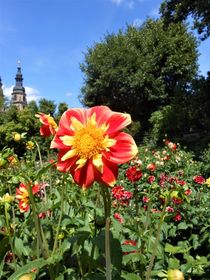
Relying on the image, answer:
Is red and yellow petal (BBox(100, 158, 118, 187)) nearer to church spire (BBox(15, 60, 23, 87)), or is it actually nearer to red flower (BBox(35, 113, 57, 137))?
red flower (BBox(35, 113, 57, 137))

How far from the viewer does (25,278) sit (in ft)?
3.25

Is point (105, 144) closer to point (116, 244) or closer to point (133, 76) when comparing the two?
point (116, 244)

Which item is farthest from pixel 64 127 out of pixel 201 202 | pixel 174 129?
pixel 174 129

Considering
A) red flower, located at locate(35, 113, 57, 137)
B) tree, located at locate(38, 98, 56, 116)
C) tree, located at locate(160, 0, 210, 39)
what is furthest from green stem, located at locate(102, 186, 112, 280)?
tree, located at locate(38, 98, 56, 116)

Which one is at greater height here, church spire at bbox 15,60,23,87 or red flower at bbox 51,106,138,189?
church spire at bbox 15,60,23,87

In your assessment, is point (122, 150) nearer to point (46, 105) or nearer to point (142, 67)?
point (142, 67)

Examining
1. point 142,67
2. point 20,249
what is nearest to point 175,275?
point 20,249

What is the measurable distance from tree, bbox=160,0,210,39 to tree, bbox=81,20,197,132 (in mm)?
6832

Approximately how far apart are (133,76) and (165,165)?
14525mm

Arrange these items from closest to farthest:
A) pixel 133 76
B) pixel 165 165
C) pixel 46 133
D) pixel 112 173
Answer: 1. pixel 112 173
2. pixel 46 133
3. pixel 165 165
4. pixel 133 76

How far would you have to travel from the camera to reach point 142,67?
19.9m

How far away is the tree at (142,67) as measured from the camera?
19938 millimetres

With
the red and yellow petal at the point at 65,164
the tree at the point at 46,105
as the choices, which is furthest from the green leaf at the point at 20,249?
the tree at the point at 46,105

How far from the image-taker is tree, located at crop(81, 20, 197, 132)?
19938 millimetres
